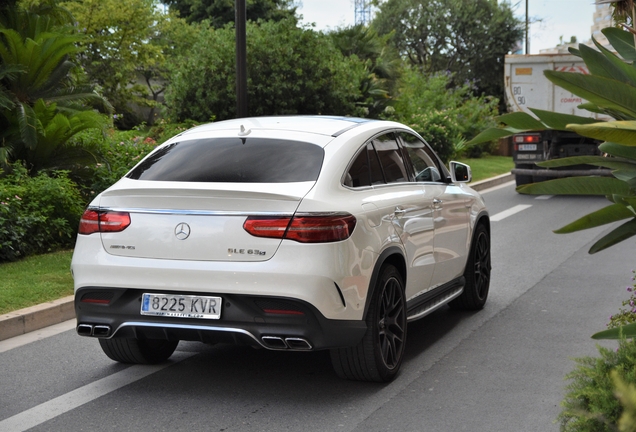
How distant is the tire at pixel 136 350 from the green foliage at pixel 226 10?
142ft

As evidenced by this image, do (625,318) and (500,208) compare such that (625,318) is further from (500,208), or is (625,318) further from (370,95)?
(370,95)

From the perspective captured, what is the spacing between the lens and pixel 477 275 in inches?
315

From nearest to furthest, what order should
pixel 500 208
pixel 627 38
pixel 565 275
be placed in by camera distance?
pixel 627 38 → pixel 565 275 → pixel 500 208

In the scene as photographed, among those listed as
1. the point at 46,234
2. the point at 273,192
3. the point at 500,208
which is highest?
the point at 273,192

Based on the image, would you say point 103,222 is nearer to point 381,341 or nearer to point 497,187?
point 381,341

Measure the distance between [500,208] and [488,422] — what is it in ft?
42.0

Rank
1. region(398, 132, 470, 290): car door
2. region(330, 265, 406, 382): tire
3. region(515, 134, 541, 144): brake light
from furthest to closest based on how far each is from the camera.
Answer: region(515, 134, 541, 144): brake light
region(398, 132, 470, 290): car door
region(330, 265, 406, 382): tire

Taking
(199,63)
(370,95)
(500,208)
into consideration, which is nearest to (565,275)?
(500,208)

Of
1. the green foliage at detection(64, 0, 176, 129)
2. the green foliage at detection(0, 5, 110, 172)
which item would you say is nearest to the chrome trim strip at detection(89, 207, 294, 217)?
the green foliage at detection(0, 5, 110, 172)

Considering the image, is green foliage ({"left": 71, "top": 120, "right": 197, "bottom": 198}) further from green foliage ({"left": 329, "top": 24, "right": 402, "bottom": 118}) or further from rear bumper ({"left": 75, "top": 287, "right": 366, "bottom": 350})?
green foliage ({"left": 329, "top": 24, "right": 402, "bottom": 118})

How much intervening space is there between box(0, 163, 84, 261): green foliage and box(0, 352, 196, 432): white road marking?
376 centimetres

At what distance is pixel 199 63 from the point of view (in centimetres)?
1908

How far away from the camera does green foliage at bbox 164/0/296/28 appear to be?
4938 cm

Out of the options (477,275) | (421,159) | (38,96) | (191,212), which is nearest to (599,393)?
(191,212)
